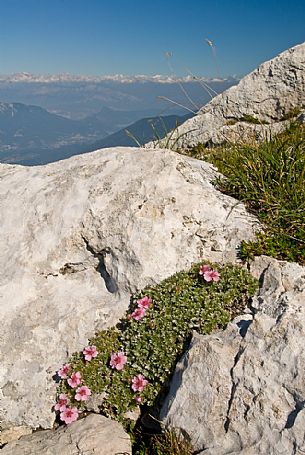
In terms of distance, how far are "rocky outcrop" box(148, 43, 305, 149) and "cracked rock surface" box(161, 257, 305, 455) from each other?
12.1 meters

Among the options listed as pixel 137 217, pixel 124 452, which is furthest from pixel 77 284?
pixel 124 452

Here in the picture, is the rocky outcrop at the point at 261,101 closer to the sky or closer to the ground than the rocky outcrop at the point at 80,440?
closer to the sky

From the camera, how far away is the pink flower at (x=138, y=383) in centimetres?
564

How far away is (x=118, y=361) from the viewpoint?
5.81m

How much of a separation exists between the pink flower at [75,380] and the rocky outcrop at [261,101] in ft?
39.7

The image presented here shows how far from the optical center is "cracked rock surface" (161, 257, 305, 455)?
4.31 meters

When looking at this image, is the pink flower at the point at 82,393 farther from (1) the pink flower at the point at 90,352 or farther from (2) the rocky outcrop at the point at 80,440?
(1) the pink flower at the point at 90,352

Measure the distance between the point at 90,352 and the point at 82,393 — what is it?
1.81ft

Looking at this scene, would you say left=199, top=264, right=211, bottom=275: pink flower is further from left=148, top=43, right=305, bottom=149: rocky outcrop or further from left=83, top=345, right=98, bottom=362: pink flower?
left=148, top=43, right=305, bottom=149: rocky outcrop

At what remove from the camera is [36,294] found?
6.82 meters

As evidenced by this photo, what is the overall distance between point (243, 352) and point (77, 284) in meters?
3.13

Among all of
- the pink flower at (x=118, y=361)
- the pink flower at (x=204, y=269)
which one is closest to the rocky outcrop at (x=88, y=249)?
the pink flower at (x=204, y=269)

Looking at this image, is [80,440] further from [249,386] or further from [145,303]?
[249,386]

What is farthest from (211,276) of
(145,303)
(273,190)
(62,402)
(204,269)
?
(62,402)
